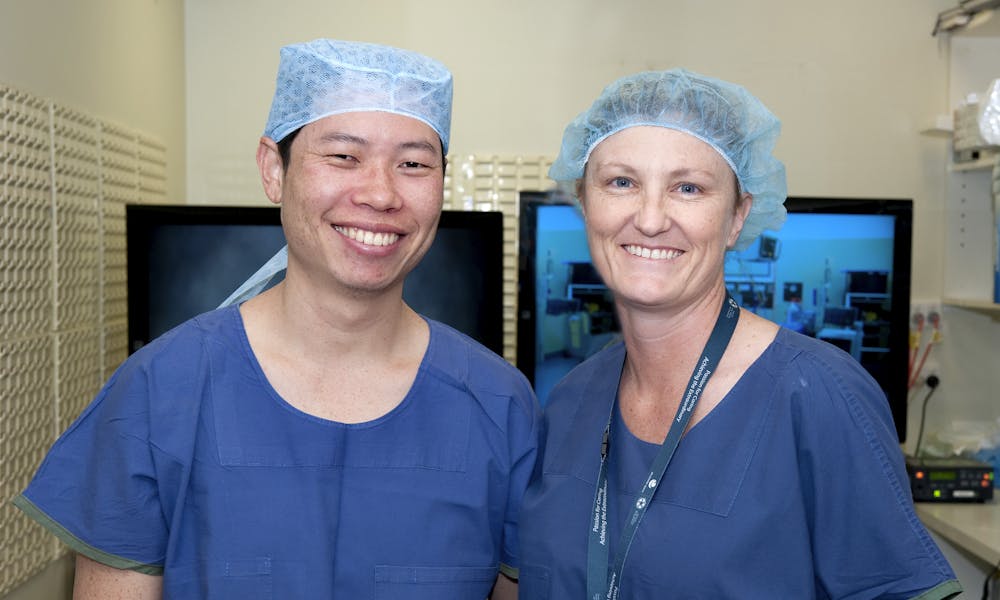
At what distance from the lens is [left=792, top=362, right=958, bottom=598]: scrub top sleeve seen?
135 centimetres

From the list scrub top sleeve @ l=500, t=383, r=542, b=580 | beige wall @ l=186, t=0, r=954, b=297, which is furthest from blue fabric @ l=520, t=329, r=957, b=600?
beige wall @ l=186, t=0, r=954, b=297

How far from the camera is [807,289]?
9.78 ft

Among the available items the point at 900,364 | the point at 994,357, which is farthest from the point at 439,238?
the point at 994,357

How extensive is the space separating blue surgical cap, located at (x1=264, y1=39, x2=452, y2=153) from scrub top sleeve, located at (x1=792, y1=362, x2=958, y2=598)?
0.75 meters

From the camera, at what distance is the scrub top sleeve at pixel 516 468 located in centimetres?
167

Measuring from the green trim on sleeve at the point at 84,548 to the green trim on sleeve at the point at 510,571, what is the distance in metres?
0.56

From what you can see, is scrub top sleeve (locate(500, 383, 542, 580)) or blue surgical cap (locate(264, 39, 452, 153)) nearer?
blue surgical cap (locate(264, 39, 452, 153))

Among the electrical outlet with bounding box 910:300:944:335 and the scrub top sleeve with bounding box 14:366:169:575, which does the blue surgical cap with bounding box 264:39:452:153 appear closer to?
the scrub top sleeve with bounding box 14:366:169:575

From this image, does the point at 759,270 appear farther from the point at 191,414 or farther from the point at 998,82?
the point at 191,414

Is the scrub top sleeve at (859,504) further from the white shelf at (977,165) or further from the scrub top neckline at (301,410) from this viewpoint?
the white shelf at (977,165)

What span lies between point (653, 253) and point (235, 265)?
1530mm

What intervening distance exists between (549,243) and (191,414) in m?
1.59

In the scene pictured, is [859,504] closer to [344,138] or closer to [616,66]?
[344,138]

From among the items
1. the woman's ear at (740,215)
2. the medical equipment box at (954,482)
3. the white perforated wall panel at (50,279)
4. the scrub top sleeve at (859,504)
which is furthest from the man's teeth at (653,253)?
the medical equipment box at (954,482)
